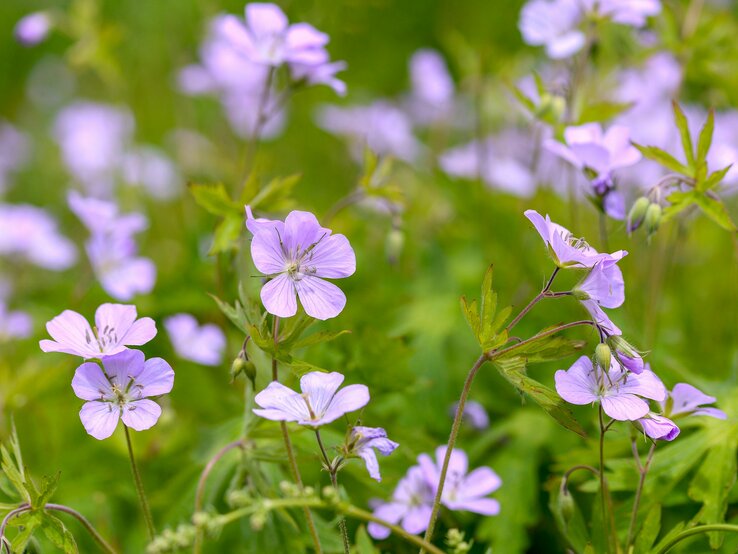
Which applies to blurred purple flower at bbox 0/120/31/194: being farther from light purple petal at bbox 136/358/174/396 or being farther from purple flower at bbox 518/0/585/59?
light purple petal at bbox 136/358/174/396

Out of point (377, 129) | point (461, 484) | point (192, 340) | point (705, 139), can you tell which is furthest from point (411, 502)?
point (377, 129)

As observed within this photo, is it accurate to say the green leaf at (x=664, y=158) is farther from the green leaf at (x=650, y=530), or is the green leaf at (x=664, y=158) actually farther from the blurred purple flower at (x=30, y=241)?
the blurred purple flower at (x=30, y=241)

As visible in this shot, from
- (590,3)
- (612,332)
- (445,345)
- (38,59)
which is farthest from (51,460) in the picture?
(38,59)

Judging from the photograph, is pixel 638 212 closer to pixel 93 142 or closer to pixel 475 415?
pixel 475 415

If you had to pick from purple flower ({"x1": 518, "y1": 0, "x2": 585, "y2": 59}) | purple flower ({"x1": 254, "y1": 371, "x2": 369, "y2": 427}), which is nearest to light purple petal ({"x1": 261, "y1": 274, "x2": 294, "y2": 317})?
purple flower ({"x1": 254, "y1": 371, "x2": 369, "y2": 427})

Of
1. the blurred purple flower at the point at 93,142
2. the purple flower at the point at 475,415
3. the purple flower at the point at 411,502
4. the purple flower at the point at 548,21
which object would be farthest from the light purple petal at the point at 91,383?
the blurred purple flower at the point at 93,142

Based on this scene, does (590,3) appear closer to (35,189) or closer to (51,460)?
(51,460)
